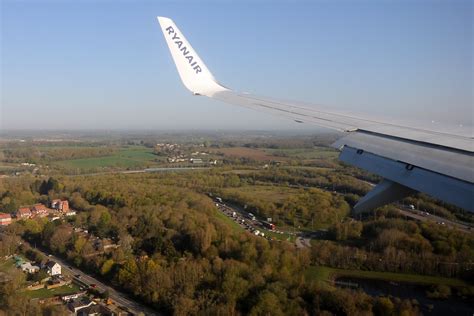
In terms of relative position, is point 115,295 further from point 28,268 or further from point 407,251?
point 407,251

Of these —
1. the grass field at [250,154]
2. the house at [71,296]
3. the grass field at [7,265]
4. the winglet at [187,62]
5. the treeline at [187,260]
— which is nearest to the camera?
the winglet at [187,62]

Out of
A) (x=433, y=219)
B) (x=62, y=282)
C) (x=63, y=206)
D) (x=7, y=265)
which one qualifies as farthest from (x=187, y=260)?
(x=63, y=206)

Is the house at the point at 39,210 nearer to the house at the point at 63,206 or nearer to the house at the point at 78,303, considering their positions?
the house at the point at 63,206

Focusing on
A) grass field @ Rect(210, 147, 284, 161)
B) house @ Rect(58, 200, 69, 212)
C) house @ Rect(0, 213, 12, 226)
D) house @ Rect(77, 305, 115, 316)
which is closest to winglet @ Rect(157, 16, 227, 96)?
house @ Rect(77, 305, 115, 316)

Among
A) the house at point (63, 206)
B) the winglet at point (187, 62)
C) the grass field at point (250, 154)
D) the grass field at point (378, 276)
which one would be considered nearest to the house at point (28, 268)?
the house at point (63, 206)

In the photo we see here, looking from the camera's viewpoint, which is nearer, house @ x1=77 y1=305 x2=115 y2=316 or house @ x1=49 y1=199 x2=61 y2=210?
house @ x1=77 y1=305 x2=115 y2=316

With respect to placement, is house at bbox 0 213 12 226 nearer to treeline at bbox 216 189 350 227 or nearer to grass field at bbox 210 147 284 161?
treeline at bbox 216 189 350 227

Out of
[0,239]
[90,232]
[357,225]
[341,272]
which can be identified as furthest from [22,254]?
[357,225]
